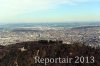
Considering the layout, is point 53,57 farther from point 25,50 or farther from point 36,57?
point 25,50

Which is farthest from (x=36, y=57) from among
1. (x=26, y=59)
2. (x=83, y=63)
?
(x=83, y=63)

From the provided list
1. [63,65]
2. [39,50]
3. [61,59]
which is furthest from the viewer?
[39,50]

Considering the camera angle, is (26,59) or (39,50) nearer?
(26,59)

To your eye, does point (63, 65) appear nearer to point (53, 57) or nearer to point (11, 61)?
point (53, 57)

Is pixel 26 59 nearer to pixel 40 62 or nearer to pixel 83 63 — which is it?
pixel 40 62

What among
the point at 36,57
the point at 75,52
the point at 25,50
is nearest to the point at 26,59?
the point at 36,57

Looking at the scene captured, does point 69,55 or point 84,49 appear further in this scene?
point 84,49

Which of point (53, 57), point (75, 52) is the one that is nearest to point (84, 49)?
point (75, 52)

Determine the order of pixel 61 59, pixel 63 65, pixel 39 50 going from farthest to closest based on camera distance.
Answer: pixel 39 50 < pixel 61 59 < pixel 63 65
